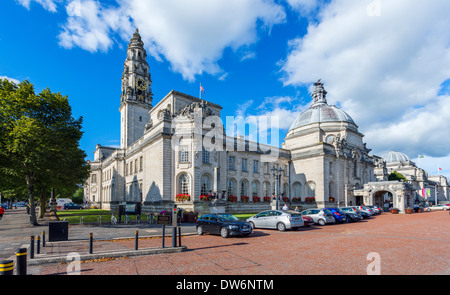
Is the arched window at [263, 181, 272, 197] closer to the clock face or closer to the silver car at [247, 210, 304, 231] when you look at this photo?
the silver car at [247, 210, 304, 231]

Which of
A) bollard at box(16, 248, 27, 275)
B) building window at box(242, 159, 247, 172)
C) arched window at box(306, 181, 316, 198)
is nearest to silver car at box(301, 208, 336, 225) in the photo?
building window at box(242, 159, 247, 172)

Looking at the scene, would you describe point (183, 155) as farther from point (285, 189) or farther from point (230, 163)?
point (285, 189)

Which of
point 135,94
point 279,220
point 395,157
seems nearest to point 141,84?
point 135,94

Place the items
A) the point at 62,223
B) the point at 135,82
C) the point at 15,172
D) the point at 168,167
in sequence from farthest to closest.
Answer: the point at 135,82 < the point at 168,167 < the point at 15,172 < the point at 62,223

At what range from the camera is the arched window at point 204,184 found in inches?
1336

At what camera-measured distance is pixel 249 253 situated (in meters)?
11.0

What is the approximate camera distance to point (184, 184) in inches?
1321

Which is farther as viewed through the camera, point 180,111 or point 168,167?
point 180,111

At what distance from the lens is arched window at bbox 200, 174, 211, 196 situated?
111 ft

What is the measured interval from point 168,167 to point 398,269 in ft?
91.3

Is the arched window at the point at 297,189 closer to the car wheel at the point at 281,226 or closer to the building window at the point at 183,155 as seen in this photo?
the building window at the point at 183,155
